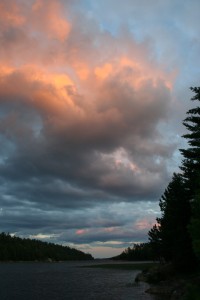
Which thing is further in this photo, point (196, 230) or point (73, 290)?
point (73, 290)

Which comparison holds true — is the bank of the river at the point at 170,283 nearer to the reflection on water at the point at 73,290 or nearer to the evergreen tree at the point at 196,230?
the reflection on water at the point at 73,290

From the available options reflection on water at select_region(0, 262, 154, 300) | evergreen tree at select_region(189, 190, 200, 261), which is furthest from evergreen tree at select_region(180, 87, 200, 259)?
reflection on water at select_region(0, 262, 154, 300)

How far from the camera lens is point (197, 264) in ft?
227

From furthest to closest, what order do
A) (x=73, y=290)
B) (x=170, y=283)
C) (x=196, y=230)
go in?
(x=73, y=290)
(x=170, y=283)
(x=196, y=230)

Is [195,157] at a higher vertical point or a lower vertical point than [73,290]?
higher

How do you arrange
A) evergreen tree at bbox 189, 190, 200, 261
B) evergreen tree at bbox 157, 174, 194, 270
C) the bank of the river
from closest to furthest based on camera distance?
evergreen tree at bbox 189, 190, 200, 261, the bank of the river, evergreen tree at bbox 157, 174, 194, 270

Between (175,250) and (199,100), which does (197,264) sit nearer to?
(175,250)

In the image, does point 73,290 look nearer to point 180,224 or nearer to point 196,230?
point 180,224

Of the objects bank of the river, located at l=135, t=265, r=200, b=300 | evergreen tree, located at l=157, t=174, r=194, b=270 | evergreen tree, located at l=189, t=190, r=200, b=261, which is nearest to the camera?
evergreen tree, located at l=189, t=190, r=200, b=261

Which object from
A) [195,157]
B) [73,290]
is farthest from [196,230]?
[73,290]

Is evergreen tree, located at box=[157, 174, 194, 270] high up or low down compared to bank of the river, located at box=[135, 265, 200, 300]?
up

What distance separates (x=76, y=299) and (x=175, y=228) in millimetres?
20325

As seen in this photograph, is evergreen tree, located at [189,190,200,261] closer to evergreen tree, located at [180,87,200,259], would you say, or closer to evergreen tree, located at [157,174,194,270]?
evergreen tree, located at [180,87,200,259]

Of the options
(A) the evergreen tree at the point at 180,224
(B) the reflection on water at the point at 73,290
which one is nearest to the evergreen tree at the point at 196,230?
(B) the reflection on water at the point at 73,290
